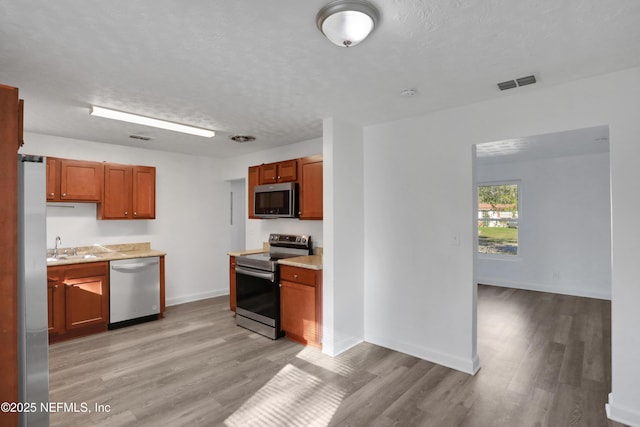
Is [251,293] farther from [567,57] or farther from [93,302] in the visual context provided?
[567,57]

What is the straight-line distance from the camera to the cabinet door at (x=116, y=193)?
4312mm

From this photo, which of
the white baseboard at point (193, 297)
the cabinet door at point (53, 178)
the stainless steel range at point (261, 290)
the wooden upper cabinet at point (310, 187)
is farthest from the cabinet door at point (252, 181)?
the cabinet door at point (53, 178)

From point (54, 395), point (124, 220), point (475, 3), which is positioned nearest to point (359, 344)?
point (54, 395)

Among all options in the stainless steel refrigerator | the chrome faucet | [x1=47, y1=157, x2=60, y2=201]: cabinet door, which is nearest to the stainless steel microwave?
[x1=47, y1=157, x2=60, y2=201]: cabinet door

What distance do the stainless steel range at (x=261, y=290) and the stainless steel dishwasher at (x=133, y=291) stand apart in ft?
3.70

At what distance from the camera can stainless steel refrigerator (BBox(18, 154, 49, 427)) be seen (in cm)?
134

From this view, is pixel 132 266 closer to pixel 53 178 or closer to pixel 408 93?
pixel 53 178

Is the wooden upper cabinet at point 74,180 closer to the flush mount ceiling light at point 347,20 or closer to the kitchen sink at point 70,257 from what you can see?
the kitchen sink at point 70,257

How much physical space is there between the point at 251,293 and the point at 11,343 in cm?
282

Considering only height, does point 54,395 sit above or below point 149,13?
below

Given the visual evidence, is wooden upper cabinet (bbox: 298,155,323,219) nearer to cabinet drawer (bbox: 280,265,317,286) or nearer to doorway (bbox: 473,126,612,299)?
cabinet drawer (bbox: 280,265,317,286)

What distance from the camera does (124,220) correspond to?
15.6 ft

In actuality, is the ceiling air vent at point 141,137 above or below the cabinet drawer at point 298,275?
above

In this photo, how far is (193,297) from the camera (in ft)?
17.9
